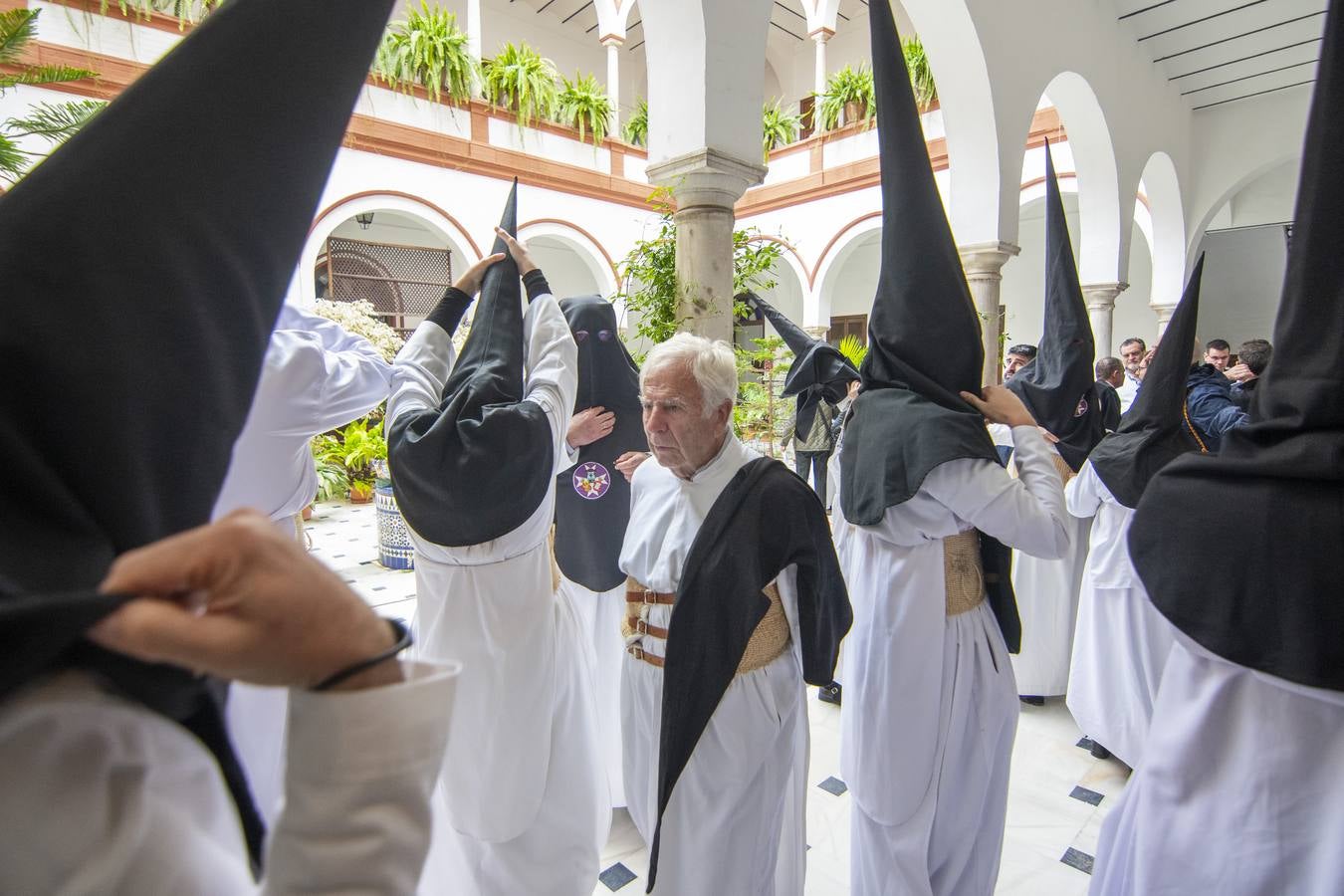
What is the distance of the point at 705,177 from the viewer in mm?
3025

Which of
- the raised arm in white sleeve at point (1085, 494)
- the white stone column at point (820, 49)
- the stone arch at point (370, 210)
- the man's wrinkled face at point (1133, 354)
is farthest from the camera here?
the white stone column at point (820, 49)

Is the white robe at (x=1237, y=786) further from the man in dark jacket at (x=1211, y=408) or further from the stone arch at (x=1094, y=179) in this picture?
the stone arch at (x=1094, y=179)

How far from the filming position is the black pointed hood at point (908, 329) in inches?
77.2

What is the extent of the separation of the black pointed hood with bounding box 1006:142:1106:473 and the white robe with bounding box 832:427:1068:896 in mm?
1586

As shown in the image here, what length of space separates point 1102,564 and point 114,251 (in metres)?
3.53

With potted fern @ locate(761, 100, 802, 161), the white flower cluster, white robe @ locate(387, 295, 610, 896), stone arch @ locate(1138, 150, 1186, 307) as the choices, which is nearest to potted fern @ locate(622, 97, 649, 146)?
potted fern @ locate(761, 100, 802, 161)

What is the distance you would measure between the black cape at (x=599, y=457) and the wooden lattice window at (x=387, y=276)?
1025 centimetres

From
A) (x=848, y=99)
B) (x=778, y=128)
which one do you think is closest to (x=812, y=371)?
(x=848, y=99)

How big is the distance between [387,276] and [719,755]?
12731 mm

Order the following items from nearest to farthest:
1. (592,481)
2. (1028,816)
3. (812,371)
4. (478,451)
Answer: (478,451) → (592,481) → (1028,816) → (812,371)

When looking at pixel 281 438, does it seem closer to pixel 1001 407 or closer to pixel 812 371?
pixel 1001 407

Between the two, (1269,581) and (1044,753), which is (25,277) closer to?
(1269,581)

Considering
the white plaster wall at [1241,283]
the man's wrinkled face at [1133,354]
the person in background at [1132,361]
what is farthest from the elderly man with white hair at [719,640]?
the white plaster wall at [1241,283]

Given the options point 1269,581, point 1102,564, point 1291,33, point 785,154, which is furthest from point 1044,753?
point 785,154
